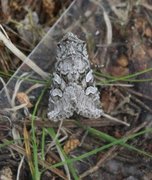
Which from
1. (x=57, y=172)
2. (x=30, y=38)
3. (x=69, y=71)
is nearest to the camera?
(x=57, y=172)

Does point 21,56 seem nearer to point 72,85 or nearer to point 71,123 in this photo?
point 72,85

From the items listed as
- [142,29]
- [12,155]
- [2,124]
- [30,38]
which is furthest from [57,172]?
[142,29]

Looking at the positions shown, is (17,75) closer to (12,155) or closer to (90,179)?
(12,155)

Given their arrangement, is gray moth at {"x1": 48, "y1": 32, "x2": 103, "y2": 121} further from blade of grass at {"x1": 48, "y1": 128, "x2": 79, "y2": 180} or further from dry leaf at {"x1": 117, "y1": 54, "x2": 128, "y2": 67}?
dry leaf at {"x1": 117, "y1": 54, "x2": 128, "y2": 67}

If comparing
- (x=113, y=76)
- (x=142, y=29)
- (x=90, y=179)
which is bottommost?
(x=90, y=179)

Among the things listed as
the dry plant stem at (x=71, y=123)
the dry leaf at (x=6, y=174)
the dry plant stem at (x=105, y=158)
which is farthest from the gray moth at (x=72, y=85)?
the dry leaf at (x=6, y=174)

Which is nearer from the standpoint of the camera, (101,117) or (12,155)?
(12,155)

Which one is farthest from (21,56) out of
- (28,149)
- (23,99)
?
(28,149)

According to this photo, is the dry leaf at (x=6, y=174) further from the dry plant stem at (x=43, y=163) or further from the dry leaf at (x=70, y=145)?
the dry leaf at (x=70, y=145)
